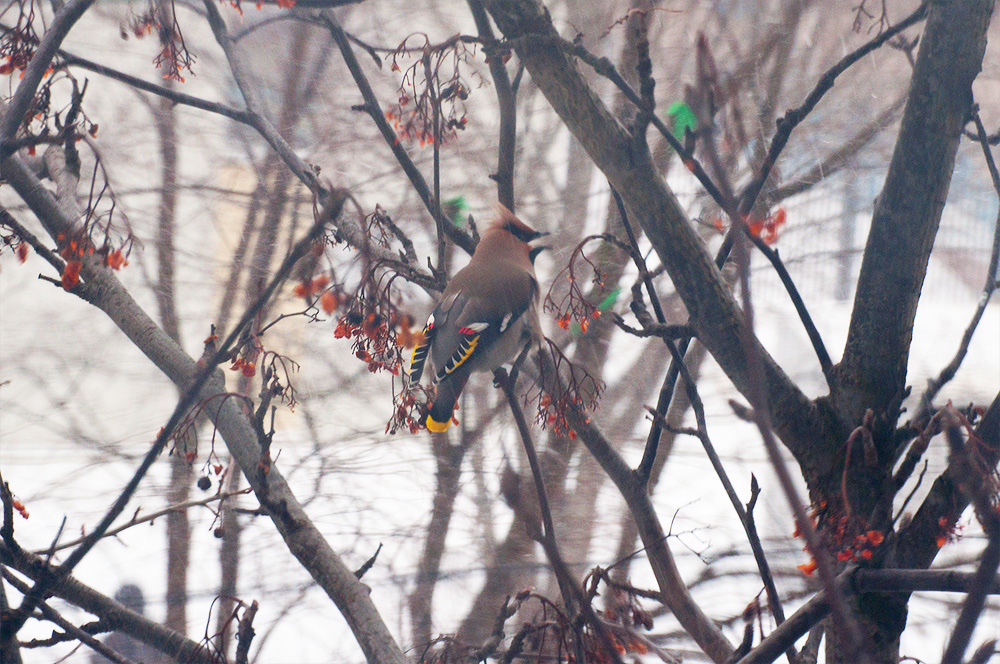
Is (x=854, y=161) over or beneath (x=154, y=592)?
over

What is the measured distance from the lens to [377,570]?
170 cm

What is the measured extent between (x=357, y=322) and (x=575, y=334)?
1129 millimetres

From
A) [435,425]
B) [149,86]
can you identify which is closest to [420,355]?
[435,425]

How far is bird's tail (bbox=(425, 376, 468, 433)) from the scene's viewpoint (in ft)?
3.27

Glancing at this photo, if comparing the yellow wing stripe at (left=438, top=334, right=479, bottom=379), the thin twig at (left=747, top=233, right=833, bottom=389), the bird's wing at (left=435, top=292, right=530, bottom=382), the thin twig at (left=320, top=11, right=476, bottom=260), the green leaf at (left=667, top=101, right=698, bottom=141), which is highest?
the green leaf at (left=667, top=101, right=698, bottom=141)

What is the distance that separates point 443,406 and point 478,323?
16 centimetres

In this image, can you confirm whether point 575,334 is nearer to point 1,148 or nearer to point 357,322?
point 357,322

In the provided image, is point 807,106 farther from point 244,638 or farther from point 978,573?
point 244,638

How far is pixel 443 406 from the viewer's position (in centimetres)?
104

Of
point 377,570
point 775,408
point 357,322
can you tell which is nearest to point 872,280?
point 775,408

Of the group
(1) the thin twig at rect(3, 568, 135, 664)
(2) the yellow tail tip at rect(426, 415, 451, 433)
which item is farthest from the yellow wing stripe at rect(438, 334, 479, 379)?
(1) the thin twig at rect(3, 568, 135, 664)

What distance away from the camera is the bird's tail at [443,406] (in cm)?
100

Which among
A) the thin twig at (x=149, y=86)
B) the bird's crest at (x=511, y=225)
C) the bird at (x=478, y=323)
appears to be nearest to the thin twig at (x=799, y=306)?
the bird at (x=478, y=323)

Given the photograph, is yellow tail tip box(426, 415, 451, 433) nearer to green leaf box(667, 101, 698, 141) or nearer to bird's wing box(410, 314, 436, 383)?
bird's wing box(410, 314, 436, 383)
